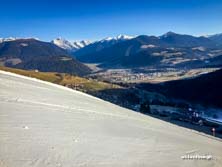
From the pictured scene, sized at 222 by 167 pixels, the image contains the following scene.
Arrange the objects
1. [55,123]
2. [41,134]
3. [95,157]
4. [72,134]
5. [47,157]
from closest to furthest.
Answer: [47,157]
[95,157]
[41,134]
[72,134]
[55,123]

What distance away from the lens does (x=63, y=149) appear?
702cm

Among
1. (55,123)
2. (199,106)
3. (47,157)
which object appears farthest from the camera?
(199,106)

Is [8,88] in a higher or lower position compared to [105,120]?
higher

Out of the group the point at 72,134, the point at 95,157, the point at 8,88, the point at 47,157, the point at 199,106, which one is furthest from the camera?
the point at 199,106

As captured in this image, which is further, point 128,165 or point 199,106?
point 199,106

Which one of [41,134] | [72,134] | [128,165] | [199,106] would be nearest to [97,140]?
[72,134]

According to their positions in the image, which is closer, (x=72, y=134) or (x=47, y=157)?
→ (x=47, y=157)

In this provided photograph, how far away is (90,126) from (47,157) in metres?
3.62

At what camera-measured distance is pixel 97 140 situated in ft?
27.5

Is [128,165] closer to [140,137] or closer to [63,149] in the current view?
[63,149]

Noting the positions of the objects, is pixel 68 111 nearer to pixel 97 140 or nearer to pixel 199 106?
pixel 97 140

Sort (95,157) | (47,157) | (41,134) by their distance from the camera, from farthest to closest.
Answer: (41,134)
(95,157)
(47,157)

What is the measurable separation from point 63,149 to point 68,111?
485 centimetres

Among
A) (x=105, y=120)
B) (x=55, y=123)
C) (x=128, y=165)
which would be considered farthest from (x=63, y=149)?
(x=105, y=120)
